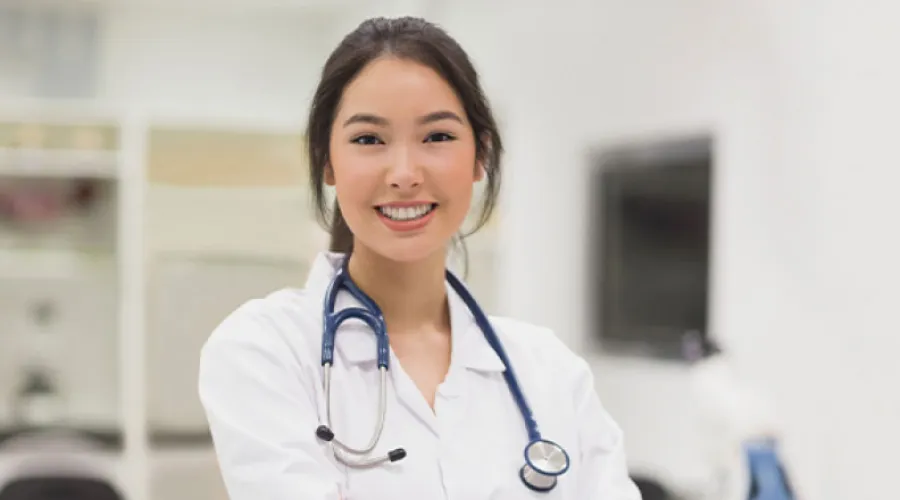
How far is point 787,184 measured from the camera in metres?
2.46

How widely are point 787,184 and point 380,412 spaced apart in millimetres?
1742

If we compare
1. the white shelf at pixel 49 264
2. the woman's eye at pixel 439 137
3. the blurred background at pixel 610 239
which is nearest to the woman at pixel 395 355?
the woman's eye at pixel 439 137

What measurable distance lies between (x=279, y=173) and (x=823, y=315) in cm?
174

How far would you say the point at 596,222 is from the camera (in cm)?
368

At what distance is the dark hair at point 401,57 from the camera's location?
1.05m

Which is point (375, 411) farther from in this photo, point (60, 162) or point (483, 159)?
point (60, 162)

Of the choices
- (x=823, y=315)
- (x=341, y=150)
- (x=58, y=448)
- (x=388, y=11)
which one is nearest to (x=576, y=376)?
(x=341, y=150)

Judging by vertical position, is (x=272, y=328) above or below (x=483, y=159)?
below

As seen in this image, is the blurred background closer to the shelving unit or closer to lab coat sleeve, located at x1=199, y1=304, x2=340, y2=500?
the shelving unit

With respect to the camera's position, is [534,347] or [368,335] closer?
[368,335]

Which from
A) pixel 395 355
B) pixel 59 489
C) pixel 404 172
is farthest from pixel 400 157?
pixel 59 489

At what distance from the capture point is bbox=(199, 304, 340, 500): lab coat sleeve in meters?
0.94

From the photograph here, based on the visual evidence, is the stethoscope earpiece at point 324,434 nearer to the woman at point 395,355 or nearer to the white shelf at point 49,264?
the woman at point 395,355

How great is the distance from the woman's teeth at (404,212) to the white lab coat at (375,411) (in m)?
0.14
